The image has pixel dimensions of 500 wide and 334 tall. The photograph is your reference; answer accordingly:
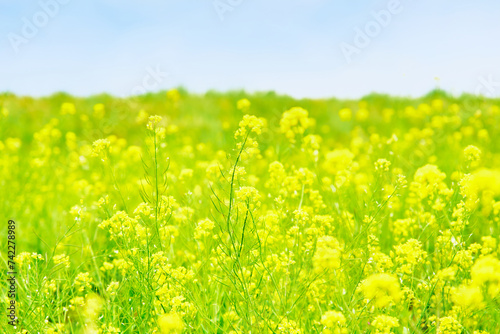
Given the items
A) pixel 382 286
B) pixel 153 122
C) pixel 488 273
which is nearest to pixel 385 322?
pixel 382 286

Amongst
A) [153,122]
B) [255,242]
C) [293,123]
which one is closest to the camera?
[255,242]

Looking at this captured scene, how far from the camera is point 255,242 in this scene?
2119 millimetres

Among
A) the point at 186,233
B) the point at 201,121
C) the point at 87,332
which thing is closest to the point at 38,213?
the point at 186,233

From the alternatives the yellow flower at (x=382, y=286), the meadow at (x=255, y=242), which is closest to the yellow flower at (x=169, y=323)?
the meadow at (x=255, y=242)

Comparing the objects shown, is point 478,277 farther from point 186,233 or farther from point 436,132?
point 436,132

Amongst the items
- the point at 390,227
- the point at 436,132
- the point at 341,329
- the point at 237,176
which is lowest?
the point at 341,329

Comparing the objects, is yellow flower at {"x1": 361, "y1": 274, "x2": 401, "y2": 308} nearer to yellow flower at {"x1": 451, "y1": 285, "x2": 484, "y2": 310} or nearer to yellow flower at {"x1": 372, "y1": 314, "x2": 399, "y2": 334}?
yellow flower at {"x1": 372, "y1": 314, "x2": 399, "y2": 334}

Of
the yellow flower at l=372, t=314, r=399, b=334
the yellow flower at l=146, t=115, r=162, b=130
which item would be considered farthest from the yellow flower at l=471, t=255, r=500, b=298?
the yellow flower at l=146, t=115, r=162, b=130

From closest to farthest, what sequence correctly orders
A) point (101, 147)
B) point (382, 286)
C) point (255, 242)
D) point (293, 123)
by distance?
point (382, 286) → point (255, 242) → point (101, 147) → point (293, 123)

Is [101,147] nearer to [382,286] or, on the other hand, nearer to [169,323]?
[169,323]

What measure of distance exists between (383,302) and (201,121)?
25.3 feet

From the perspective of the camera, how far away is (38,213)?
4148 mm

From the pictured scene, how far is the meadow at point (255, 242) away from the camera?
2002 millimetres

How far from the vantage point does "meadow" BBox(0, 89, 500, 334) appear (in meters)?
2.00
